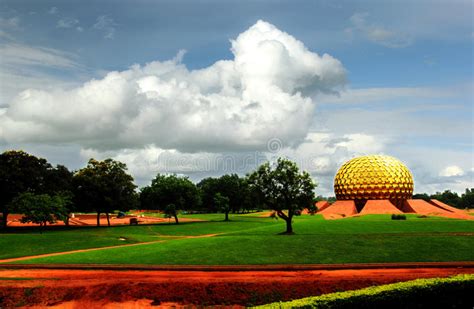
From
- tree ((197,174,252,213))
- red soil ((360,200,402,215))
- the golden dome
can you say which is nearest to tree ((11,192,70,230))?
tree ((197,174,252,213))

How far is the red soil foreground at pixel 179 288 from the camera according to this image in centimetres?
1858

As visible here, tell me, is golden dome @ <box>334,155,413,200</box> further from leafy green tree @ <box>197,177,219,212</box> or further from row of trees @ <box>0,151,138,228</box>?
row of trees @ <box>0,151,138,228</box>

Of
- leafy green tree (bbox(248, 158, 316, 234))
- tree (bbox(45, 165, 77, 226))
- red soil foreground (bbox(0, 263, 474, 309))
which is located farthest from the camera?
tree (bbox(45, 165, 77, 226))

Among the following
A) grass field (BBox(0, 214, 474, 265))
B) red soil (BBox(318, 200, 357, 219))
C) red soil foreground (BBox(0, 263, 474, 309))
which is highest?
red soil (BBox(318, 200, 357, 219))

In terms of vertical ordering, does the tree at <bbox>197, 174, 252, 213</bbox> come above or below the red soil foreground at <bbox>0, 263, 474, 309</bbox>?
above

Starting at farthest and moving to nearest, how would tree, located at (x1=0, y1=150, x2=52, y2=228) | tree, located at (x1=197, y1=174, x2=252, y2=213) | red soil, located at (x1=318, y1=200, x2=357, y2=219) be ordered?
1. tree, located at (x1=197, y1=174, x2=252, y2=213)
2. red soil, located at (x1=318, y1=200, x2=357, y2=219)
3. tree, located at (x1=0, y1=150, x2=52, y2=228)

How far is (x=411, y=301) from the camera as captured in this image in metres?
17.0

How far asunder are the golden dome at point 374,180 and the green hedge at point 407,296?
181 ft

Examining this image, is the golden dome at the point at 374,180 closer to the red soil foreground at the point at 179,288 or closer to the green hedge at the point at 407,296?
the red soil foreground at the point at 179,288

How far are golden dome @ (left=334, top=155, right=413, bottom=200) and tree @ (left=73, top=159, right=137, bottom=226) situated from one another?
39897 mm

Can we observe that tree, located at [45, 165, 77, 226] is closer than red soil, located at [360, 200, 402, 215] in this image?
Yes

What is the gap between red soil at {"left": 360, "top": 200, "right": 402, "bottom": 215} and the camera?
211 ft

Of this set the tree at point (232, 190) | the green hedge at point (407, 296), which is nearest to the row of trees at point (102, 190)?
the tree at point (232, 190)

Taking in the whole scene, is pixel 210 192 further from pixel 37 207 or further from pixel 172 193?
pixel 37 207
